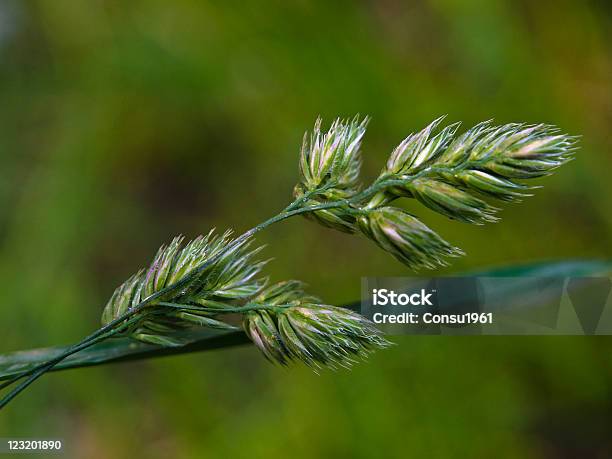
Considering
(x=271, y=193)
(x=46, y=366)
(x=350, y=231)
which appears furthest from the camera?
(x=271, y=193)

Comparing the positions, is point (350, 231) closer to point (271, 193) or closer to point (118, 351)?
point (118, 351)

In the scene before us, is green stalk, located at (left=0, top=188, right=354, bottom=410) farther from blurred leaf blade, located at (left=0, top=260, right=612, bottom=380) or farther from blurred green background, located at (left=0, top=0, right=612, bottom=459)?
blurred green background, located at (left=0, top=0, right=612, bottom=459)

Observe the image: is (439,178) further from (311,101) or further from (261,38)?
(261,38)

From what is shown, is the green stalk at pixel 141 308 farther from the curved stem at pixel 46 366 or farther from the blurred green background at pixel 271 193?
the blurred green background at pixel 271 193

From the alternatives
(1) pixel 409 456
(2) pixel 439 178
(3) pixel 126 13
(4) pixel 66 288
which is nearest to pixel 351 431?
(1) pixel 409 456

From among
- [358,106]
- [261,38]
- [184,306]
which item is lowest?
[184,306]

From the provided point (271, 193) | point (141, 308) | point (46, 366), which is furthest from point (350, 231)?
point (271, 193)
